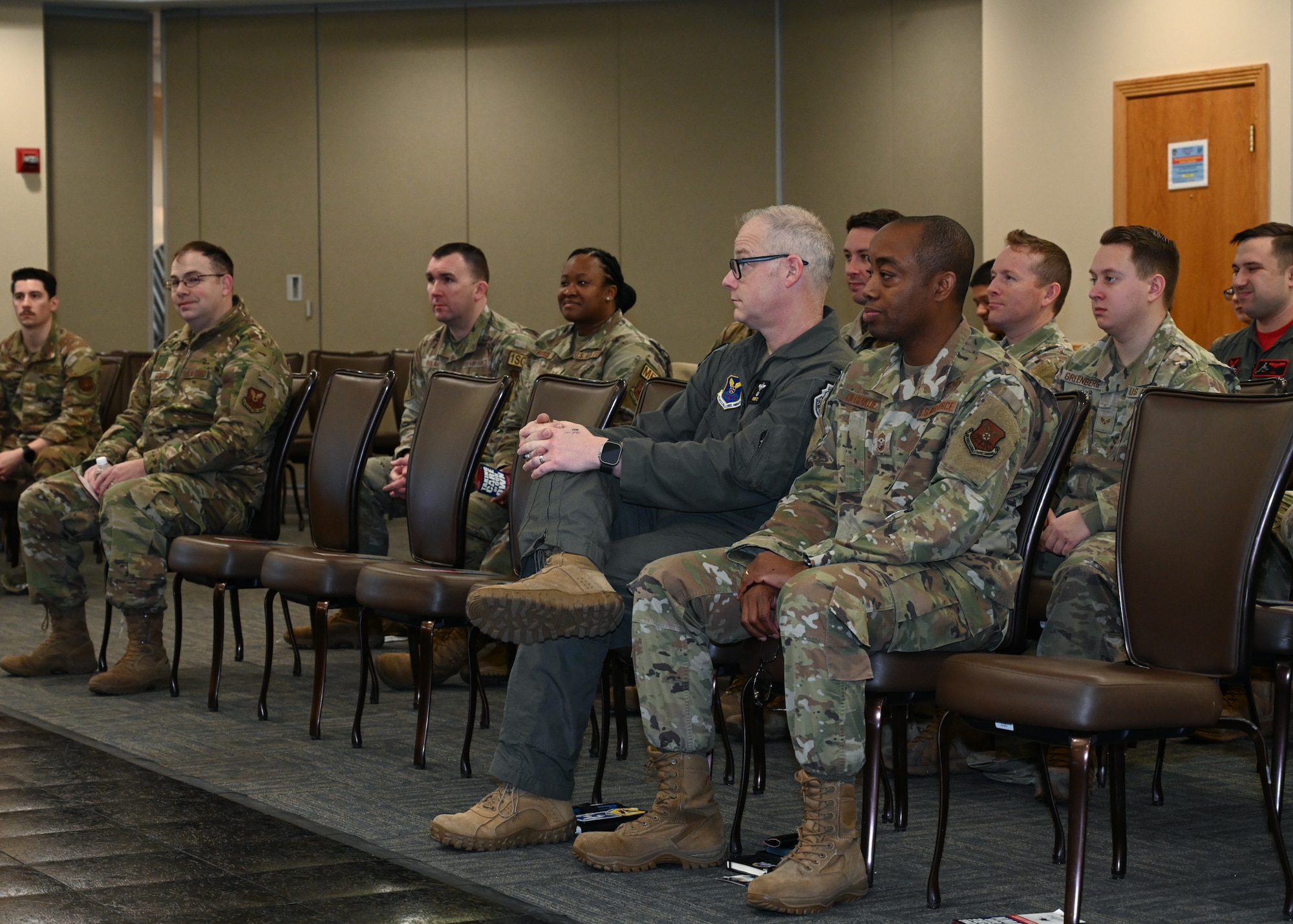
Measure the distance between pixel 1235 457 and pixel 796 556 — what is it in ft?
2.62

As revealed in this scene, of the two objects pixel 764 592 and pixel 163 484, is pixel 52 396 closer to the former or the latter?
pixel 163 484

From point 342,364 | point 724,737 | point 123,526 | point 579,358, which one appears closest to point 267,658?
point 123,526

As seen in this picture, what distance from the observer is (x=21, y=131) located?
33.6 feet

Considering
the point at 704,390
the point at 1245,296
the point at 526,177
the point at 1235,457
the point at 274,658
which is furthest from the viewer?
the point at 526,177

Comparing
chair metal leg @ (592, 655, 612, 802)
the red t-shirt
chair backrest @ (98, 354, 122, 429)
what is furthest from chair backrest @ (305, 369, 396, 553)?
chair backrest @ (98, 354, 122, 429)

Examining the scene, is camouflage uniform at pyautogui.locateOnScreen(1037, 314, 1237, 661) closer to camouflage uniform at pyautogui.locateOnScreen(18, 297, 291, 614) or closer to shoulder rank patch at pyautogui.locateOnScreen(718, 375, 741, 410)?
shoulder rank patch at pyautogui.locateOnScreen(718, 375, 741, 410)

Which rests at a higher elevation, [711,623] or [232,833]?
[711,623]

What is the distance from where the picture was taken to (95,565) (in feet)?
25.0

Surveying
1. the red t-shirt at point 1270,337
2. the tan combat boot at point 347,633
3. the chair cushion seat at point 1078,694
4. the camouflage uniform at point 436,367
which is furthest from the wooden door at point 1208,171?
the chair cushion seat at point 1078,694

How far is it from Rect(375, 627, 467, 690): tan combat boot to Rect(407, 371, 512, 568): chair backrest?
0.55m

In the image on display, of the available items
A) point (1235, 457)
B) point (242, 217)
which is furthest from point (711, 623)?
point (242, 217)

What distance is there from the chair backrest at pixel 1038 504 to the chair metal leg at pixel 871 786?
31 cm

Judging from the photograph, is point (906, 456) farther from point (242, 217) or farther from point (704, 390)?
point (242, 217)

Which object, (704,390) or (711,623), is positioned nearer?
(711,623)
